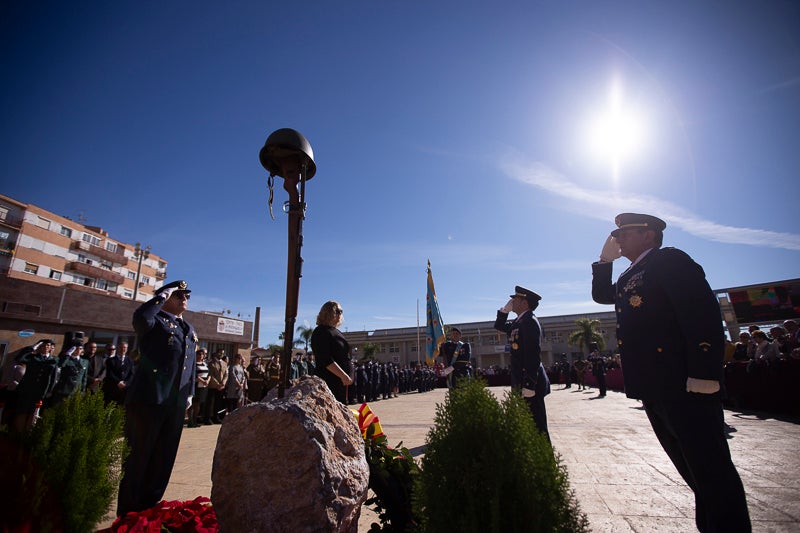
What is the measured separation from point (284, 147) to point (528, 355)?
371cm

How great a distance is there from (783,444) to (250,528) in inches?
286

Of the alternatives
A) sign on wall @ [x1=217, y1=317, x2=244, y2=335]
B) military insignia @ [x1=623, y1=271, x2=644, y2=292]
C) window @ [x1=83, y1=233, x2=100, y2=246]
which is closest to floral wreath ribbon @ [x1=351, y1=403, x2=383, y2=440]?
military insignia @ [x1=623, y1=271, x2=644, y2=292]

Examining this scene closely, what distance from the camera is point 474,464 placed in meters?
1.19

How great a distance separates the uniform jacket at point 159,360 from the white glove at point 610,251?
3.91m

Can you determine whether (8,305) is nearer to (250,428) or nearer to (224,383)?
(224,383)

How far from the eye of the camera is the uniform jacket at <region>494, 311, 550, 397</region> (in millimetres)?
4445

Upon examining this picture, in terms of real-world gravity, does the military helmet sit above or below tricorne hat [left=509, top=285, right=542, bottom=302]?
above

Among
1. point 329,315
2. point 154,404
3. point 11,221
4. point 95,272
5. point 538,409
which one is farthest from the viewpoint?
point 95,272

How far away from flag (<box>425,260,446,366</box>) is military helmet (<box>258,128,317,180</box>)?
11555mm

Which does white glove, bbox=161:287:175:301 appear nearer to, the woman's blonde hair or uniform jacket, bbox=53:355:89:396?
the woman's blonde hair

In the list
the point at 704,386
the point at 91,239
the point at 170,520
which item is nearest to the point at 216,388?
the point at 170,520

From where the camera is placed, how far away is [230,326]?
90.5 feet

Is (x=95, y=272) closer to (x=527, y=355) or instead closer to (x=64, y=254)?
(x=64, y=254)

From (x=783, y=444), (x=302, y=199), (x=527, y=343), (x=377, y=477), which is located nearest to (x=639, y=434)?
(x=783, y=444)
